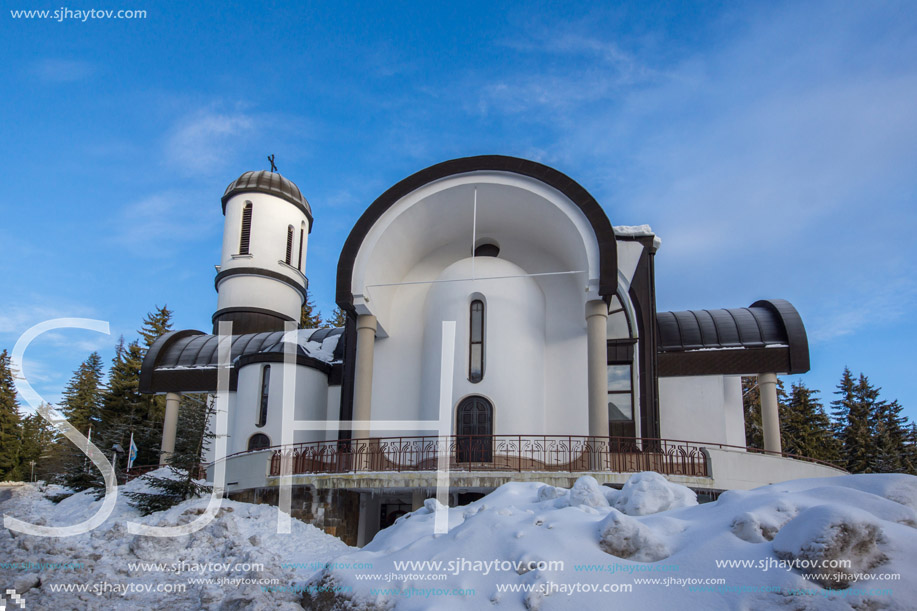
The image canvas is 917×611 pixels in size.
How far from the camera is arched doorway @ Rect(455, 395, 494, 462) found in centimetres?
1541

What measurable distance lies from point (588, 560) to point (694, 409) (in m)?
13.1

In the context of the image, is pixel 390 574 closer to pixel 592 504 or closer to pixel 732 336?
pixel 592 504

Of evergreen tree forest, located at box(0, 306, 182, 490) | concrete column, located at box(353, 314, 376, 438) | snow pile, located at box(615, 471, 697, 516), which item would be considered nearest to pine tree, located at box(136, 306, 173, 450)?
evergreen tree forest, located at box(0, 306, 182, 490)

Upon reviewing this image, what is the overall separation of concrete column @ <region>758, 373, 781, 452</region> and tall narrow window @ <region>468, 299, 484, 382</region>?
7253mm

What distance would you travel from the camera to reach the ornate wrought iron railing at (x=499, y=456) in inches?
527

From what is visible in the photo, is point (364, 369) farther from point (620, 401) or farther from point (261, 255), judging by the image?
point (261, 255)

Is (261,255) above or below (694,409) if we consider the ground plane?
above

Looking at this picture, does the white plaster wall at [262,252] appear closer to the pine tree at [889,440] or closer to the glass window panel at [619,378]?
the glass window panel at [619,378]

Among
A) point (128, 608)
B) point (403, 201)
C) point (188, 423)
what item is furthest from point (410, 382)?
point (128, 608)

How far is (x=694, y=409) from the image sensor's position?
58.7 feet

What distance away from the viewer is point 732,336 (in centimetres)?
1834

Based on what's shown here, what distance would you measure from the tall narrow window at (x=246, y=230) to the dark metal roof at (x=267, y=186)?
69 cm

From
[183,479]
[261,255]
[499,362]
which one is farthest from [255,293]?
[183,479]

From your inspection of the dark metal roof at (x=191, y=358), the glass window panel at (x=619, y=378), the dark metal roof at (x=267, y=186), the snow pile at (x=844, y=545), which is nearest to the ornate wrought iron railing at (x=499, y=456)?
the glass window panel at (x=619, y=378)
